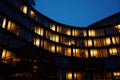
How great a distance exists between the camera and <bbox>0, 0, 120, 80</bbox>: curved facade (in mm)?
34938

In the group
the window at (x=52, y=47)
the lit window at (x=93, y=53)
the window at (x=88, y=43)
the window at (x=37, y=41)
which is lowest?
the lit window at (x=93, y=53)

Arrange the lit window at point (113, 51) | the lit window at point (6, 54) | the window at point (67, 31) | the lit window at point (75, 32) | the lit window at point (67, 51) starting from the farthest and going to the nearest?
the lit window at point (75, 32)
the window at point (67, 31)
the lit window at point (67, 51)
the lit window at point (113, 51)
the lit window at point (6, 54)

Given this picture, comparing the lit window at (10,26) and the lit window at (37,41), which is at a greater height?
the lit window at (10,26)

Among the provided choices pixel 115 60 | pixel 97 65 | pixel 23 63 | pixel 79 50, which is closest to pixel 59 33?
pixel 79 50

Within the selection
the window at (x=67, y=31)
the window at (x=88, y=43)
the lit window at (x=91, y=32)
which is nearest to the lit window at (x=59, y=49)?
the window at (x=67, y=31)

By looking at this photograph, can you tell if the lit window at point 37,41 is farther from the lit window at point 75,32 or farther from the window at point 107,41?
the window at point 107,41

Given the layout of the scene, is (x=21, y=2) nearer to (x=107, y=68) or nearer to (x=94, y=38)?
(x=94, y=38)

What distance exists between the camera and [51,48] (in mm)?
47812

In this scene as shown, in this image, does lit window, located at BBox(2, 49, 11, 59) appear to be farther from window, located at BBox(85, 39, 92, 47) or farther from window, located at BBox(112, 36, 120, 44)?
window, located at BBox(112, 36, 120, 44)

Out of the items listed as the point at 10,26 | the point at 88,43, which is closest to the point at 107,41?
the point at 88,43

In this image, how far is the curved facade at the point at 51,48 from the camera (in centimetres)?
3494

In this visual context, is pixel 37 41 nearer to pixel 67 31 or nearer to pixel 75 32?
pixel 67 31

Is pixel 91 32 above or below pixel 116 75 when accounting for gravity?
above

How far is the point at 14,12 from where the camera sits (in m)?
40.3
